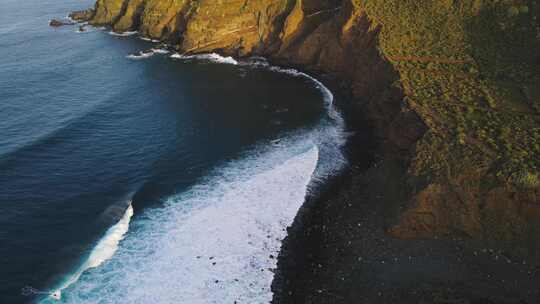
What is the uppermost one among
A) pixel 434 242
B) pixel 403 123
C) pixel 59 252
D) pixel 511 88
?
pixel 511 88

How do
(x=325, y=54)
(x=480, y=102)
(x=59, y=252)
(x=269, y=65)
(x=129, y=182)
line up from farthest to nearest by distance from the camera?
(x=269, y=65), (x=325, y=54), (x=129, y=182), (x=480, y=102), (x=59, y=252)

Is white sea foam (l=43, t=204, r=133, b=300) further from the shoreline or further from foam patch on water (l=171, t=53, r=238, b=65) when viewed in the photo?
foam patch on water (l=171, t=53, r=238, b=65)

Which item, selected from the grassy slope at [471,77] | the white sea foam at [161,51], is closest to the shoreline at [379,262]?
the grassy slope at [471,77]

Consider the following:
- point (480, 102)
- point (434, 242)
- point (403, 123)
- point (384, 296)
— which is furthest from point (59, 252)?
point (480, 102)

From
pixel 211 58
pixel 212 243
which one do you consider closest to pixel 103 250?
pixel 212 243

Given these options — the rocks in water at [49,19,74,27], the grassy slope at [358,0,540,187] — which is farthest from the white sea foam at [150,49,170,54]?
the grassy slope at [358,0,540,187]

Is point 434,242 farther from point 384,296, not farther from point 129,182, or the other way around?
point 129,182

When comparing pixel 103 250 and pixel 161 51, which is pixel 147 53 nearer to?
pixel 161 51

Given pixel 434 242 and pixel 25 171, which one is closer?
pixel 434 242
